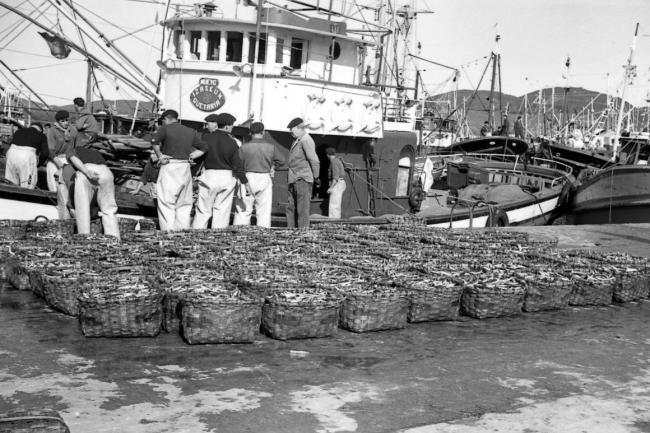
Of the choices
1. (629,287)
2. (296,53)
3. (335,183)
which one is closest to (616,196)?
(335,183)

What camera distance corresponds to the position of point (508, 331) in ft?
23.7

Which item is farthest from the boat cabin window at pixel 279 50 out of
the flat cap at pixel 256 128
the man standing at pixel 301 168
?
the flat cap at pixel 256 128

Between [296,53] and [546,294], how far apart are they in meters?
8.81

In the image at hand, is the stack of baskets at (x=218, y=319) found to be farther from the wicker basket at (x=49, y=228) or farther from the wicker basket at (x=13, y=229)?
the wicker basket at (x=13, y=229)

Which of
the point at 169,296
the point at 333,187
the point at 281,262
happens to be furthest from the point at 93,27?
the point at 169,296

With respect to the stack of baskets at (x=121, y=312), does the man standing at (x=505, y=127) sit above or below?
above

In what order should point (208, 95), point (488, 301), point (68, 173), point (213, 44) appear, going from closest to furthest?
1. point (488, 301)
2. point (68, 173)
3. point (208, 95)
4. point (213, 44)

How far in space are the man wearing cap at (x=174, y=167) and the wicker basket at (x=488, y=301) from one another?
4.85m

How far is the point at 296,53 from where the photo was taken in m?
15.4

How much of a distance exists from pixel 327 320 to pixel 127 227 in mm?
5410

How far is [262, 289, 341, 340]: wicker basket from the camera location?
630cm

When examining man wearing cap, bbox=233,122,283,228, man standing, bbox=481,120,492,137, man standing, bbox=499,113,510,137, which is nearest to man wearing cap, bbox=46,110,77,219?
man wearing cap, bbox=233,122,283,228

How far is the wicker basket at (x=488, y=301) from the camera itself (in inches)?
296

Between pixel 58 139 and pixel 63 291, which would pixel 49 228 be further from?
pixel 58 139
